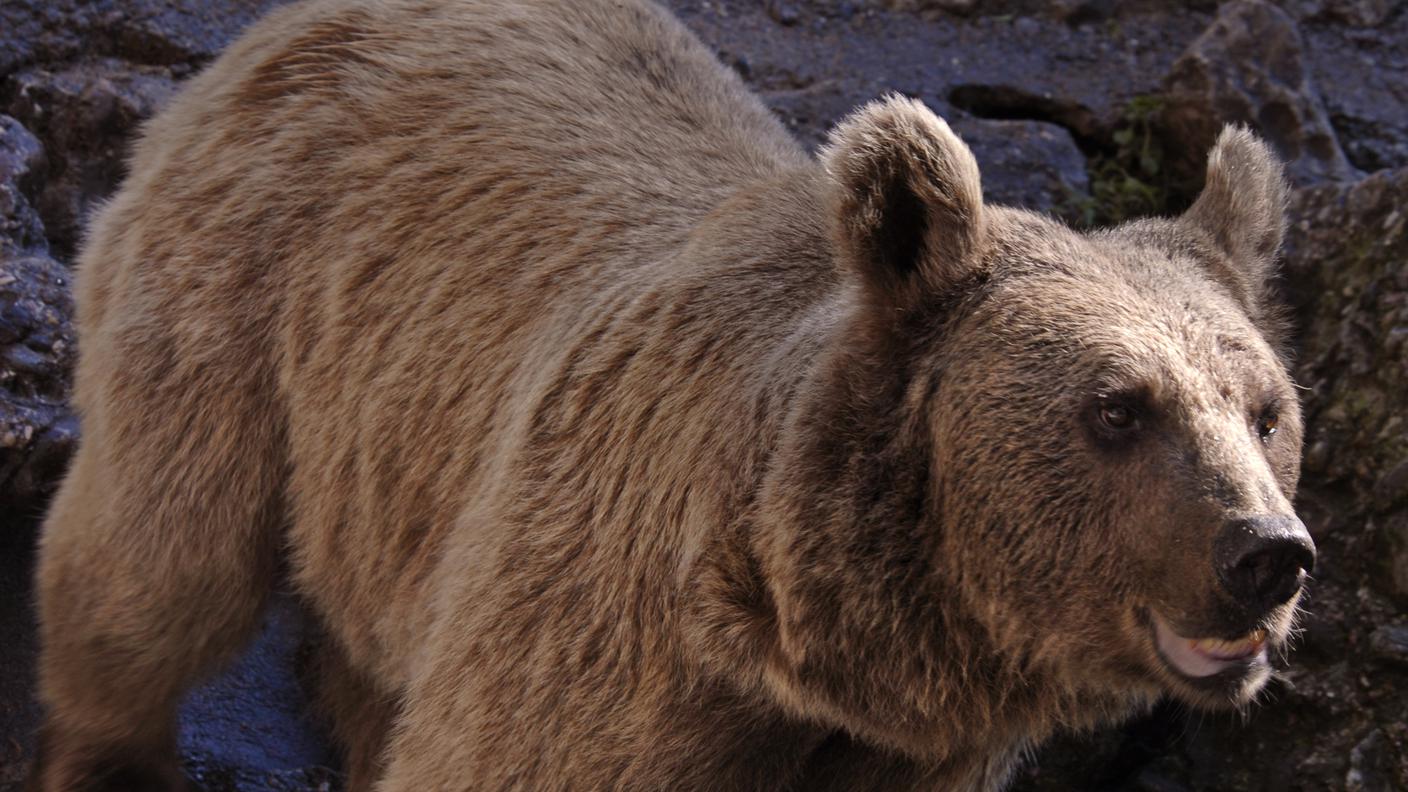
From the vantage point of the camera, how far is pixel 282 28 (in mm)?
5199

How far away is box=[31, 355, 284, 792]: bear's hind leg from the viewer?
477cm

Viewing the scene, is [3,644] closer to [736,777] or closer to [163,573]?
[163,573]

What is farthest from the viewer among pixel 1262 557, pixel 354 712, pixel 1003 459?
A: pixel 354 712

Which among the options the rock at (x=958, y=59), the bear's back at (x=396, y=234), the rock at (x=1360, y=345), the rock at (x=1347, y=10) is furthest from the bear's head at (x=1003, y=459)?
the rock at (x=1347, y=10)

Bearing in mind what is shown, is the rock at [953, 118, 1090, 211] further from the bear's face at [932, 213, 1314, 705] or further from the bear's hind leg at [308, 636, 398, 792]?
the bear's face at [932, 213, 1314, 705]

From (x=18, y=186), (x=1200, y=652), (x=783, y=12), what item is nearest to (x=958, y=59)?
(x=783, y=12)

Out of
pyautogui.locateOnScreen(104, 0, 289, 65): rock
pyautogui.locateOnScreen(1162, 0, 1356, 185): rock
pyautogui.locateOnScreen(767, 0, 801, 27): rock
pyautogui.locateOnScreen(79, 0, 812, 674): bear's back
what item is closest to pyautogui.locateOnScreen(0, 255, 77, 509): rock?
pyautogui.locateOnScreen(79, 0, 812, 674): bear's back

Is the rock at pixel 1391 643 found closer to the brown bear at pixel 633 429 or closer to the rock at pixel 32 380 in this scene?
the brown bear at pixel 633 429

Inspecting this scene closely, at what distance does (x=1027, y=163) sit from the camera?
7285 mm

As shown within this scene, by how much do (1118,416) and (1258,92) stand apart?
446cm

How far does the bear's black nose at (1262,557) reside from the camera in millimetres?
3055

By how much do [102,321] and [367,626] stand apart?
1.24 metres

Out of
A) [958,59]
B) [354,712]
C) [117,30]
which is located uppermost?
[117,30]

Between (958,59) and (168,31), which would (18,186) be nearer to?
(168,31)
